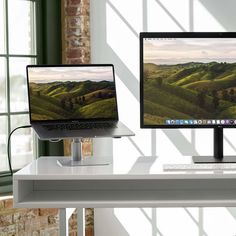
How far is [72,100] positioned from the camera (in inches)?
110

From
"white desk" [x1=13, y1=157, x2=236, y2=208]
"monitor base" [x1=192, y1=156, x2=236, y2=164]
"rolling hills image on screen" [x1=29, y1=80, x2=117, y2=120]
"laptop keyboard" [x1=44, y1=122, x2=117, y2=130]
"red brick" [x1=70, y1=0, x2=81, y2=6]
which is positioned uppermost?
"red brick" [x1=70, y1=0, x2=81, y2=6]

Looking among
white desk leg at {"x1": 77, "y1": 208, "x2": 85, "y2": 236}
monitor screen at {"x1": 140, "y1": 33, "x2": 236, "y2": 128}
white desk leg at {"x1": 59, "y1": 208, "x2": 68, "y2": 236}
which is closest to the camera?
white desk leg at {"x1": 59, "y1": 208, "x2": 68, "y2": 236}

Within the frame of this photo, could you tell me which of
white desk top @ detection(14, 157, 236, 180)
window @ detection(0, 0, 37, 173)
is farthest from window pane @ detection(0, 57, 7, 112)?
white desk top @ detection(14, 157, 236, 180)

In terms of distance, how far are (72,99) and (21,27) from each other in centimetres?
122

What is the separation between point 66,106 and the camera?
2797 mm

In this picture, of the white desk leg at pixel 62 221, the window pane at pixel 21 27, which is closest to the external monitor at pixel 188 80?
the white desk leg at pixel 62 221

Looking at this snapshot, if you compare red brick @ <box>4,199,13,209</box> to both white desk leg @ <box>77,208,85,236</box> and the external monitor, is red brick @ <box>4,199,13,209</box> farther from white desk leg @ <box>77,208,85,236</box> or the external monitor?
the external monitor

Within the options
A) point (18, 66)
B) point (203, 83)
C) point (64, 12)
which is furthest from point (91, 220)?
point (203, 83)

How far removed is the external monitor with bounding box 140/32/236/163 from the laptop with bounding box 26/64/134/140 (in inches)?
7.0

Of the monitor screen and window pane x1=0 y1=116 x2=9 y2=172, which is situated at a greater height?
the monitor screen

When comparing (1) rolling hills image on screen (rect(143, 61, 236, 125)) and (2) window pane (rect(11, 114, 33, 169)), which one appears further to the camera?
(2) window pane (rect(11, 114, 33, 169))

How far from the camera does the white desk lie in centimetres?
249

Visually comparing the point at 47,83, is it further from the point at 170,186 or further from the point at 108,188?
the point at 170,186

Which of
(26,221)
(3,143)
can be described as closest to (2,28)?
(3,143)
